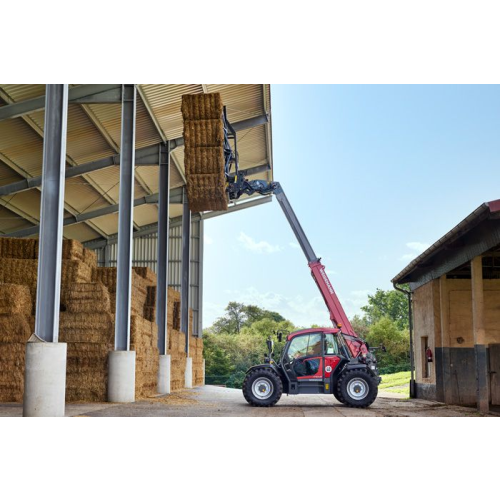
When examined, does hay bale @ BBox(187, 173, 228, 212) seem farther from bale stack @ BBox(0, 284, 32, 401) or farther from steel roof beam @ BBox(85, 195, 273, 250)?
steel roof beam @ BBox(85, 195, 273, 250)

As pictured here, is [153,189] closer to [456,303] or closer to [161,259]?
[161,259]

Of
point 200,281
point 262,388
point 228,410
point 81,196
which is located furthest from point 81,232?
point 228,410

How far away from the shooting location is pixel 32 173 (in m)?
23.9

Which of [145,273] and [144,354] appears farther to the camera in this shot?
[145,273]

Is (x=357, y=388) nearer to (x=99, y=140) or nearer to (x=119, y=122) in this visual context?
(x=119, y=122)

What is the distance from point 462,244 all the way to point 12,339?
10244mm

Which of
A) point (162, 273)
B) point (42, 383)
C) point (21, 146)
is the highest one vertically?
point (21, 146)

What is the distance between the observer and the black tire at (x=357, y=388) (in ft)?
50.8

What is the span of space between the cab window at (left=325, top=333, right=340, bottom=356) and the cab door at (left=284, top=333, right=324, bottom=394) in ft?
0.40

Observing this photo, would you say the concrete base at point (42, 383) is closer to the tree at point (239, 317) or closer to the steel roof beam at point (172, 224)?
the steel roof beam at point (172, 224)

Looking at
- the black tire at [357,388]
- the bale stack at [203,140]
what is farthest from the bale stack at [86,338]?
the black tire at [357,388]

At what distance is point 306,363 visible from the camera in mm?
16062
